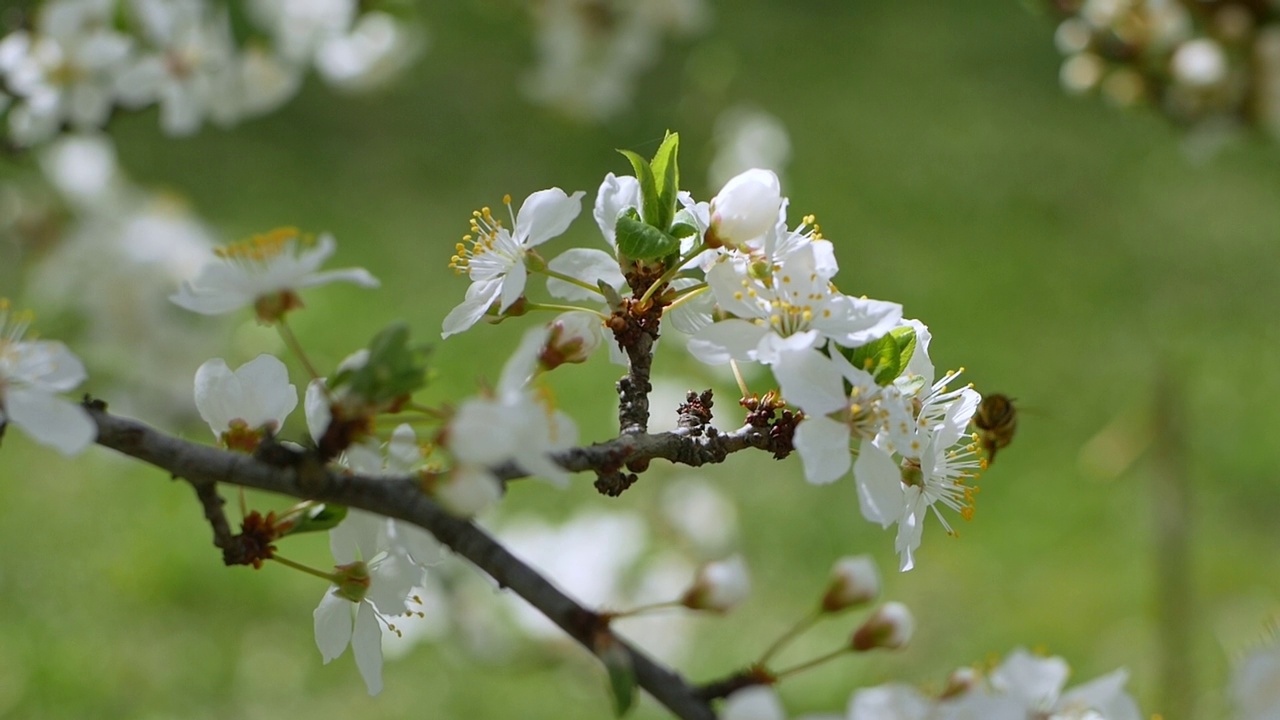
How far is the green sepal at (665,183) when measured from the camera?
2.32 ft

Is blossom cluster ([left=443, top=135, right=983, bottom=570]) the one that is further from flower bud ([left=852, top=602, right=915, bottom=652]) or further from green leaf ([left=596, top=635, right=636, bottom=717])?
green leaf ([left=596, top=635, right=636, bottom=717])

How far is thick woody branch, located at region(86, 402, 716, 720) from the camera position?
1.78ft

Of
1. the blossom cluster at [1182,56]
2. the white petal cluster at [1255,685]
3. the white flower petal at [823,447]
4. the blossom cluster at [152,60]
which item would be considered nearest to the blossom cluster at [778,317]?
the white flower petal at [823,447]

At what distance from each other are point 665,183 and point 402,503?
25cm

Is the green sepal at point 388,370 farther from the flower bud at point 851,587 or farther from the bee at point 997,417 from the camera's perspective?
the bee at point 997,417

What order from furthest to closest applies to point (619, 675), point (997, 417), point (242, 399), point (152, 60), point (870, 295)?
1. point (870, 295)
2. point (152, 60)
3. point (997, 417)
4. point (242, 399)
5. point (619, 675)

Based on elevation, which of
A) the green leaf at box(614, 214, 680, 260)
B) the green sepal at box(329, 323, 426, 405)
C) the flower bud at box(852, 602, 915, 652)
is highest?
the green leaf at box(614, 214, 680, 260)

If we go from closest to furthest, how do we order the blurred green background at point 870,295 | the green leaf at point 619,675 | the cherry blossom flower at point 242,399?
the green leaf at point 619,675 → the cherry blossom flower at point 242,399 → the blurred green background at point 870,295

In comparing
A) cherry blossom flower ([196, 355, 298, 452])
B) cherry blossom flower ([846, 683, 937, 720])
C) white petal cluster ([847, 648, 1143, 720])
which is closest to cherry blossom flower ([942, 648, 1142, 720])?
white petal cluster ([847, 648, 1143, 720])

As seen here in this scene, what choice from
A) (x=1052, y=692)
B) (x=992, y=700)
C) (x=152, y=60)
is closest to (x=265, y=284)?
(x=992, y=700)

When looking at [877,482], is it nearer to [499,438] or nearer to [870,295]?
[499,438]

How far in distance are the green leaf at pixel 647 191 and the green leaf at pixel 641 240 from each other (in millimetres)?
13

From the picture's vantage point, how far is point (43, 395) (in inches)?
24.2

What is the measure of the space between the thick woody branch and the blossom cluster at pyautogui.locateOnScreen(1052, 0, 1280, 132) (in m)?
1.32
